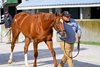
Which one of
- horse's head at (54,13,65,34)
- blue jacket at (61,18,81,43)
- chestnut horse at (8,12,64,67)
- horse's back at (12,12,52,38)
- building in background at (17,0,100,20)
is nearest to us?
horse's head at (54,13,65,34)

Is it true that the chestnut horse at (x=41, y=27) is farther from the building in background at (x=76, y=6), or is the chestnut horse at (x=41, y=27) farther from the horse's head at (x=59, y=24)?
the building in background at (x=76, y=6)

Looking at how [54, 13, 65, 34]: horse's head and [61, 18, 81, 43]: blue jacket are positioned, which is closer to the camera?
[54, 13, 65, 34]: horse's head

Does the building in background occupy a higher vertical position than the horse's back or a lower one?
lower

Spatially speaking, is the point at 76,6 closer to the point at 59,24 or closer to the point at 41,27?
the point at 41,27

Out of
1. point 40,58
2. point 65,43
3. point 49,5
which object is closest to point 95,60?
point 40,58

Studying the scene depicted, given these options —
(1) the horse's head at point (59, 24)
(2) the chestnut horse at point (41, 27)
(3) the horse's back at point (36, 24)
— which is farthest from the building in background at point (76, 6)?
(1) the horse's head at point (59, 24)

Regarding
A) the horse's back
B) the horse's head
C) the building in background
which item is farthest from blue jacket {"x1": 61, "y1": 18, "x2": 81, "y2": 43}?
the building in background

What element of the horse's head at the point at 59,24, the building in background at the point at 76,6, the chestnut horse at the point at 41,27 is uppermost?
the horse's head at the point at 59,24

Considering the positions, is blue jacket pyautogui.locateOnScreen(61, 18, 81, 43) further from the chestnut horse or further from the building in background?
the building in background

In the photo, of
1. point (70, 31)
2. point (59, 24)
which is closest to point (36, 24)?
point (59, 24)

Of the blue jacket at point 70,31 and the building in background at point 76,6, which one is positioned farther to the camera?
the building in background at point 76,6

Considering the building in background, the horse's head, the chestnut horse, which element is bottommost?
the building in background

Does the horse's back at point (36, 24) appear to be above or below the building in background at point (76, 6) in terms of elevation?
above

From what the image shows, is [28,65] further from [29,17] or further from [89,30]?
[89,30]
